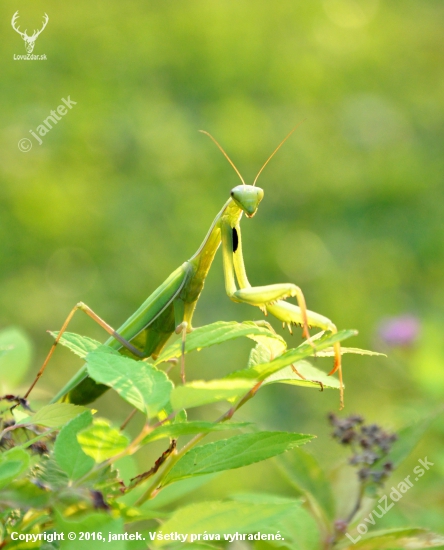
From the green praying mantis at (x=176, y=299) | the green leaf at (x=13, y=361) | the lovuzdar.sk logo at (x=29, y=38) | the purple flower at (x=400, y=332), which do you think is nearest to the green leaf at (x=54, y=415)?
the green leaf at (x=13, y=361)

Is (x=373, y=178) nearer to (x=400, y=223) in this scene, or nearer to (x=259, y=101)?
(x=400, y=223)

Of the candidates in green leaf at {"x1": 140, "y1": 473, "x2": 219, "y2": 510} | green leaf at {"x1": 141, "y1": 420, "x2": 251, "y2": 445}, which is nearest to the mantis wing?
green leaf at {"x1": 140, "y1": 473, "x2": 219, "y2": 510}

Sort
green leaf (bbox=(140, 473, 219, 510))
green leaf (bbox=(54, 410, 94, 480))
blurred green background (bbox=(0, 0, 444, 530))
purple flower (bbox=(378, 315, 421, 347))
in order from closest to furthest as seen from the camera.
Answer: green leaf (bbox=(54, 410, 94, 480))
green leaf (bbox=(140, 473, 219, 510))
purple flower (bbox=(378, 315, 421, 347))
blurred green background (bbox=(0, 0, 444, 530))

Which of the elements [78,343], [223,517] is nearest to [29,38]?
[78,343]

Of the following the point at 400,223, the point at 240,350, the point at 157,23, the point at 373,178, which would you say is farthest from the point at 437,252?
the point at 157,23

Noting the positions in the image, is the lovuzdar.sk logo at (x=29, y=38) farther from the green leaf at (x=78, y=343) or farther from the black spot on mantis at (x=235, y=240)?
the green leaf at (x=78, y=343)

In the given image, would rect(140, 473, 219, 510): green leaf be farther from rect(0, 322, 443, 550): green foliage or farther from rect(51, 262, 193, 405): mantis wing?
rect(51, 262, 193, 405): mantis wing
